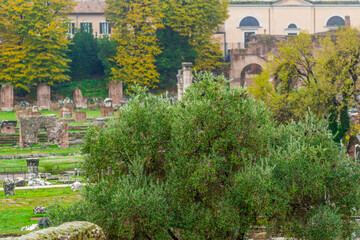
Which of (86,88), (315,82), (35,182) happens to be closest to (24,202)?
(35,182)

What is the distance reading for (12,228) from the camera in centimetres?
2070

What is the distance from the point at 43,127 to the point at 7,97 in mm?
15707

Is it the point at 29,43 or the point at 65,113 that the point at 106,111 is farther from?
the point at 29,43

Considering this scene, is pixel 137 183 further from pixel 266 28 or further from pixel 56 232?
pixel 266 28

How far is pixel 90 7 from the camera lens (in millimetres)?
68188

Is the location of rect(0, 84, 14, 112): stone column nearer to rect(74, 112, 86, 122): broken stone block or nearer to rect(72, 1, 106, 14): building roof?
rect(74, 112, 86, 122): broken stone block

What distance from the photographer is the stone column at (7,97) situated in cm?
5372

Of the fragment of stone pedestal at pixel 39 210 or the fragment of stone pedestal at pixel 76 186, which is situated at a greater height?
the fragment of stone pedestal at pixel 76 186

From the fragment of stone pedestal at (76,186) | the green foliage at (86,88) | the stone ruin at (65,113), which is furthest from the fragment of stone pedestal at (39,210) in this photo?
the green foliage at (86,88)

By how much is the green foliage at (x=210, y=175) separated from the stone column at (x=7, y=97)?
3686cm

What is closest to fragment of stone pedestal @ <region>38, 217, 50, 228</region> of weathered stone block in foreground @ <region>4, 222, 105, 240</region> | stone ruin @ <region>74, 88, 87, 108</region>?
weathered stone block in foreground @ <region>4, 222, 105, 240</region>

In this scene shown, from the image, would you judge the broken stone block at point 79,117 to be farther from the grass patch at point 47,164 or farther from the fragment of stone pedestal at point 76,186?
the fragment of stone pedestal at point 76,186

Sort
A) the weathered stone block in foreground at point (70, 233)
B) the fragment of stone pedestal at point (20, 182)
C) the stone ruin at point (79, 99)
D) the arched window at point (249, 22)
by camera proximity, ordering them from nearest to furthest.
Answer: the weathered stone block in foreground at point (70, 233), the fragment of stone pedestal at point (20, 182), the stone ruin at point (79, 99), the arched window at point (249, 22)

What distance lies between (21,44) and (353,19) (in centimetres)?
3216
